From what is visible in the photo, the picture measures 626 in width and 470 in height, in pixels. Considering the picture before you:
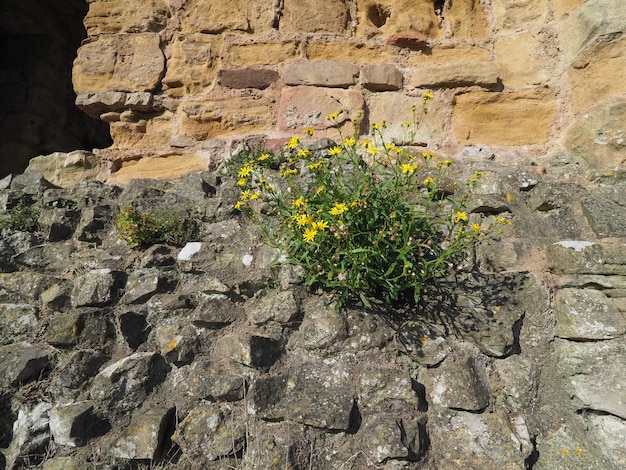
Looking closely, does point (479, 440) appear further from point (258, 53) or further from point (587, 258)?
point (258, 53)

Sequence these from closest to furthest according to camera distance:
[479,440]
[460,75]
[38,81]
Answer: [479,440] < [460,75] < [38,81]

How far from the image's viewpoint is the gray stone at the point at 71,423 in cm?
176

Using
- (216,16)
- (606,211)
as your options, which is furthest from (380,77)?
(606,211)

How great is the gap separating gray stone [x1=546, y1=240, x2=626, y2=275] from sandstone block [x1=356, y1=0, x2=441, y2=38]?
225 centimetres

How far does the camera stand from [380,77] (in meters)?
3.36

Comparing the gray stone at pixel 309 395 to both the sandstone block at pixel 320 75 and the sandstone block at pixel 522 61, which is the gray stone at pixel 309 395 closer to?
the sandstone block at pixel 320 75

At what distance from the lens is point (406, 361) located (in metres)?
1.90

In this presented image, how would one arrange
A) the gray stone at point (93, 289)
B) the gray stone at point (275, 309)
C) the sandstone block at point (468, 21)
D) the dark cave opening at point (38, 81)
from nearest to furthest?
the gray stone at point (275, 309), the gray stone at point (93, 289), the sandstone block at point (468, 21), the dark cave opening at point (38, 81)

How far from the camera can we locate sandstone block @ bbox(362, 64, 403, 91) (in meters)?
3.35

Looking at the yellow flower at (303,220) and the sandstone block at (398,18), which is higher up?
the sandstone block at (398,18)

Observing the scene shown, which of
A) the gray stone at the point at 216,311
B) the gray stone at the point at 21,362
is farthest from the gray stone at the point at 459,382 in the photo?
the gray stone at the point at 21,362

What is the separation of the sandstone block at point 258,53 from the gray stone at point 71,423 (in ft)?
9.01

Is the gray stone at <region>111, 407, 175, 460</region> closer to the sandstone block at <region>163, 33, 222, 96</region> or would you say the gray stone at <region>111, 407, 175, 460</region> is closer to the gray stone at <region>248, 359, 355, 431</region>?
the gray stone at <region>248, 359, 355, 431</region>

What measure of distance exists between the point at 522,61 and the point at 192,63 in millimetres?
2704
